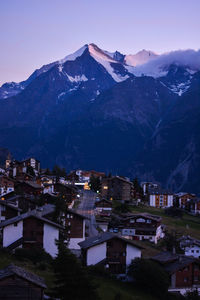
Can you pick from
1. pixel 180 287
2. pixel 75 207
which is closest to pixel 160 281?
pixel 180 287

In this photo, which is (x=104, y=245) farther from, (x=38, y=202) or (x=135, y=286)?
(x=38, y=202)

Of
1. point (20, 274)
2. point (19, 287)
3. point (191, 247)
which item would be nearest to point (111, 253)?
point (19, 287)

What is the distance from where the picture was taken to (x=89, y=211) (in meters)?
99.9

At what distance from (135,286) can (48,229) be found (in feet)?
41.5

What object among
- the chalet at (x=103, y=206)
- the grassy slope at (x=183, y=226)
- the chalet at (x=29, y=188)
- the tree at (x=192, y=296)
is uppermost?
the chalet at (x=29, y=188)

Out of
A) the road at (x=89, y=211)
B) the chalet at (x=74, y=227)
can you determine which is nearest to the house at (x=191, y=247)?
the road at (x=89, y=211)

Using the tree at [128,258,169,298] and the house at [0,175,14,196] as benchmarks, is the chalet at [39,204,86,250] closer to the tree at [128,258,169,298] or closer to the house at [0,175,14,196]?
the tree at [128,258,169,298]

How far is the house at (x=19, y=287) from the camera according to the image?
98.0ft

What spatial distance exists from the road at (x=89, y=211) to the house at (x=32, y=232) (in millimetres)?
17008

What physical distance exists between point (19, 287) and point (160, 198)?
133803 millimetres

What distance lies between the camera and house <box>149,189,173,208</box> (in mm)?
159750

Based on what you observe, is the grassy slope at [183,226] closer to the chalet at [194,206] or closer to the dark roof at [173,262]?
the chalet at [194,206]

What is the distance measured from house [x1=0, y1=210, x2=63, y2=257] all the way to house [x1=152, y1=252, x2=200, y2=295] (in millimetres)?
11247

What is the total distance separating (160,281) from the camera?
1806 inches
